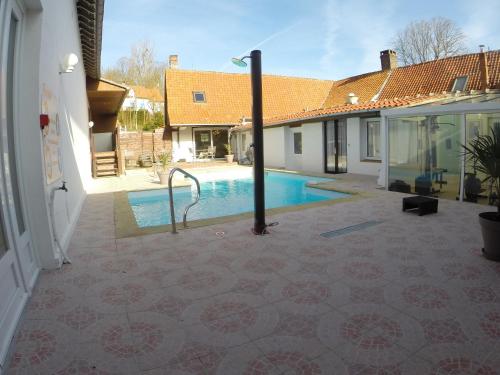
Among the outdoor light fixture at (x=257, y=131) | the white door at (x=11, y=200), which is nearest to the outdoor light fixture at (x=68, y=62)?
the white door at (x=11, y=200)

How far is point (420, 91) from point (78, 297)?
61.2 feet

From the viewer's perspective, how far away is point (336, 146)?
14.3 meters

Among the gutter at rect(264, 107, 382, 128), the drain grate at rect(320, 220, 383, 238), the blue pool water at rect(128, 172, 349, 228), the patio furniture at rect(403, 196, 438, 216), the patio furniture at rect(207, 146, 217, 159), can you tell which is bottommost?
the blue pool water at rect(128, 172, 349, 228)

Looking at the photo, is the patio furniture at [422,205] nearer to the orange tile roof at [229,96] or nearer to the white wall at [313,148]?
the white wall at [313,148]

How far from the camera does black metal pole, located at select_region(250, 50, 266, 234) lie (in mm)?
5297

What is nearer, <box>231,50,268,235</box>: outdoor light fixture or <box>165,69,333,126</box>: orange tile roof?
<box>231,50,268,235</box>: outdoor light fixture

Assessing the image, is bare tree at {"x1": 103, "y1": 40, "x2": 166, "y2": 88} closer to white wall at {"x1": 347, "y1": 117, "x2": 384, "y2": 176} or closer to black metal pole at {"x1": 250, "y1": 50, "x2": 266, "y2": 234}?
white wall at {"x1": 347, "y1": 117, "x2": 384, "y2": 176}

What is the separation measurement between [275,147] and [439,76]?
9025mm

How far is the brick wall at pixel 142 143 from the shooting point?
21344mm

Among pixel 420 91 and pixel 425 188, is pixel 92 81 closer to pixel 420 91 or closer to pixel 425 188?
pixel 425 188

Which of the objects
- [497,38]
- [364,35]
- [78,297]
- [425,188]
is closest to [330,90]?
[364,35]

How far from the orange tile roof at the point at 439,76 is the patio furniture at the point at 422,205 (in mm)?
13008

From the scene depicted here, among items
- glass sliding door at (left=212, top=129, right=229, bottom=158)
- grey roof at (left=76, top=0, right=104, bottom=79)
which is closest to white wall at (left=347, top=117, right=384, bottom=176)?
grey roof at (left=76, top=0, right=104, bottom=79)

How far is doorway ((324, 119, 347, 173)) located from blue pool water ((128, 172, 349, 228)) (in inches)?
55.9
